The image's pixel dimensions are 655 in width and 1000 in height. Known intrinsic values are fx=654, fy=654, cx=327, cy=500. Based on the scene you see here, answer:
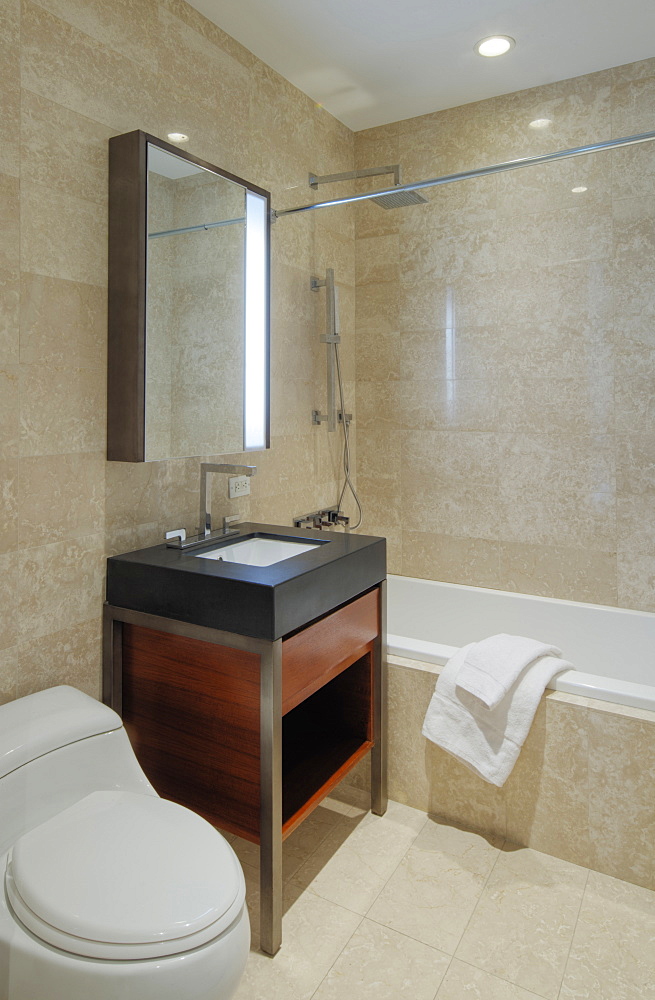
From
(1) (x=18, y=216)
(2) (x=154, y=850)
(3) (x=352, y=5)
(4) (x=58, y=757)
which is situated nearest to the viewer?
(2) (x=154, y=850)

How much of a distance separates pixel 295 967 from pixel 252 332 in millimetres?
1857

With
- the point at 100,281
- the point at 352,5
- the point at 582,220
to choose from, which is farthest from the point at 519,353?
the point at 100,281

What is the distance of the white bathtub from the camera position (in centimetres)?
248

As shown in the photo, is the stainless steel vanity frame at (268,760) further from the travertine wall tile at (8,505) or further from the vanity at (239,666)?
the travertine wall tile at (8,505)

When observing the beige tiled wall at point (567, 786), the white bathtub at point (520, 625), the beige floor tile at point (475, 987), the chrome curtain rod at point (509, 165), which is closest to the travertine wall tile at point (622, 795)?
the beige tiled wall at point (567, 786)

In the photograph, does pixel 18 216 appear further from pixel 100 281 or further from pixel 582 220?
pixel 582 220

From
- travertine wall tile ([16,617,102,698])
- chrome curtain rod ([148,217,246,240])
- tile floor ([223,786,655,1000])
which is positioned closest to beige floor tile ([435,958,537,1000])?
tile floor ([223,786,655,1000])

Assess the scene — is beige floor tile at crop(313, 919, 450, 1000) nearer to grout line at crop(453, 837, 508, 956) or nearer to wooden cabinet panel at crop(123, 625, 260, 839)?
grout line at crop(453, 837, 508, 956)

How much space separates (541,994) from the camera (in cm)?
149

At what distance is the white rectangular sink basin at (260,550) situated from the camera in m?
2.10

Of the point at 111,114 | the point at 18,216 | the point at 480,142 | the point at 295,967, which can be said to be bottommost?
the point at 295,967

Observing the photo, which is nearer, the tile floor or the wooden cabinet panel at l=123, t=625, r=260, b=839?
the tile floor

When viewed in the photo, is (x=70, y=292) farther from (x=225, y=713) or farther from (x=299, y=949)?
(x=299, y=949)

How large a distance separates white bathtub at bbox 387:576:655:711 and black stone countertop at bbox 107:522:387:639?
48 centimetres
